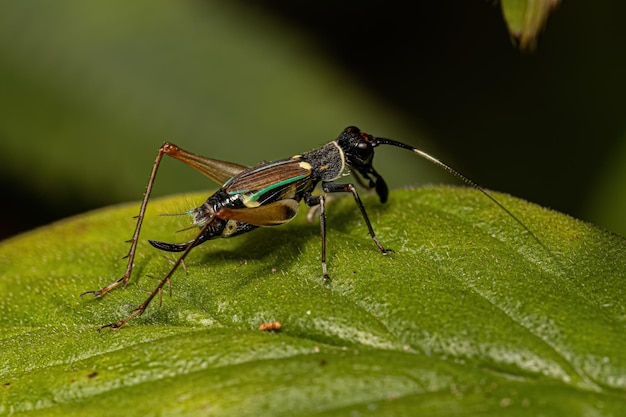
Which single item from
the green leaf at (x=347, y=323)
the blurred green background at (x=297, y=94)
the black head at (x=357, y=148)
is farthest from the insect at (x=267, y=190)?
the blurred green background at (x=297, y=94)

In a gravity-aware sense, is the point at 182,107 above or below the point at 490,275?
above

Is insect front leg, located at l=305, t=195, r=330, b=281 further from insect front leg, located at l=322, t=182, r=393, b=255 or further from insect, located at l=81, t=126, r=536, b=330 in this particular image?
insect front leg, located at l=322, t=182, r=393, b=255

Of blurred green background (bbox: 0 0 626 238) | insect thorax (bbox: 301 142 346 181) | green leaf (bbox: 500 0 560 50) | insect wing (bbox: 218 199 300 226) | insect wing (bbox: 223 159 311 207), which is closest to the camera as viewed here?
green leaf (bbox: 500 0 560 50)

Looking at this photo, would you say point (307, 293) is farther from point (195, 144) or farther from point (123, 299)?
point (195, 144)

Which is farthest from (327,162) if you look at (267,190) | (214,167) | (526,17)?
(526,17)

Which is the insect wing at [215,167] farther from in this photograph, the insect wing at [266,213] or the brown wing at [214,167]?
the insect wing at [266,213]

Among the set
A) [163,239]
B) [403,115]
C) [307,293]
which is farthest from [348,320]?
[403,115]

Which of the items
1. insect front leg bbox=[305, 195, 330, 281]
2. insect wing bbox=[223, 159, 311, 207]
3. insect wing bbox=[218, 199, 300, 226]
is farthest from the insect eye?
insect wing bbox=[218, 199, 300, 226]
